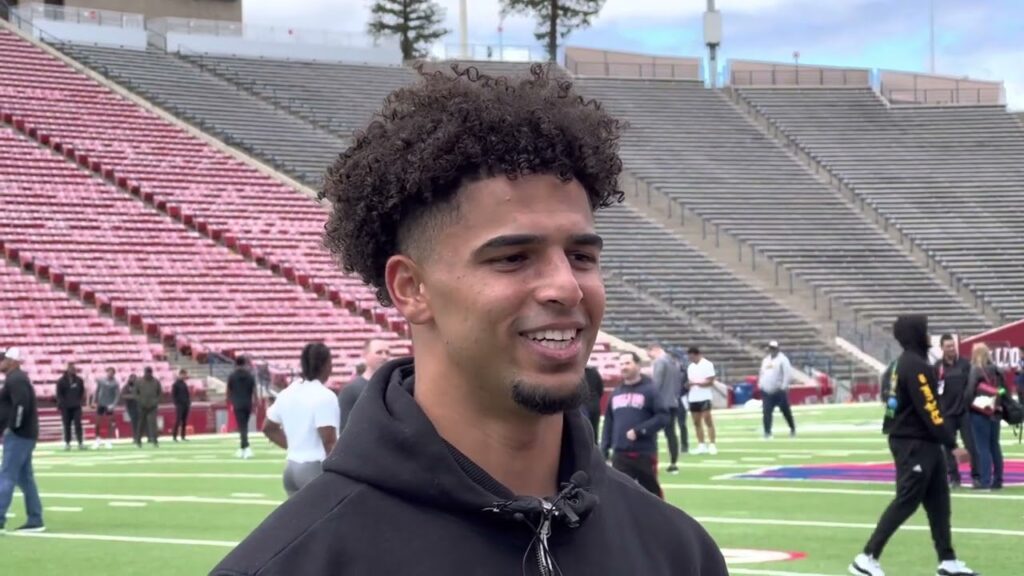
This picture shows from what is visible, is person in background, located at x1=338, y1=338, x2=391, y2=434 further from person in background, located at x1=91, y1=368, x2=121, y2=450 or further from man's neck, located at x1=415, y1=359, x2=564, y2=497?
person in background, located at x1=91, y1=368, x2=121, y2=450

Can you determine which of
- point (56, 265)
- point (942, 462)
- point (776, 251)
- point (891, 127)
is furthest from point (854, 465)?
point (891, 127)

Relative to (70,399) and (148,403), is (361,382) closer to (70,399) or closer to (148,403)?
(70,399)

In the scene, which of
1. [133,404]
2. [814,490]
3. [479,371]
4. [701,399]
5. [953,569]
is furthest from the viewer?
[133,404]

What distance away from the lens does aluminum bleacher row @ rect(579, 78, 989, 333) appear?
1881 inches

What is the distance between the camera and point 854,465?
790 inches

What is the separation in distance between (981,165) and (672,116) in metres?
10.7

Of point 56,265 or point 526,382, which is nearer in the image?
point 526,382

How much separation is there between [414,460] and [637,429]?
36.0ft

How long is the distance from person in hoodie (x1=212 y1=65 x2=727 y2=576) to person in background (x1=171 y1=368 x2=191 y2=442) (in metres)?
28.1

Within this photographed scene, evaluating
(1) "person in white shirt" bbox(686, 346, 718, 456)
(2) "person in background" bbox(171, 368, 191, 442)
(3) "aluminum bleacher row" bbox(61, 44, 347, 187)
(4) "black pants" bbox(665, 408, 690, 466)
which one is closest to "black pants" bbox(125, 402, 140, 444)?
(2) "person in background" bbox(171, 368, 191, 442)

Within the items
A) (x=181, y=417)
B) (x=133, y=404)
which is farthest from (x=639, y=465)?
(x=133, y=404)

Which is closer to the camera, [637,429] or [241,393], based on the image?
[637,429]

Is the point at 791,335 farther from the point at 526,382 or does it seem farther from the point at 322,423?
A: the point at 526,382

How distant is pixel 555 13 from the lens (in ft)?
249
